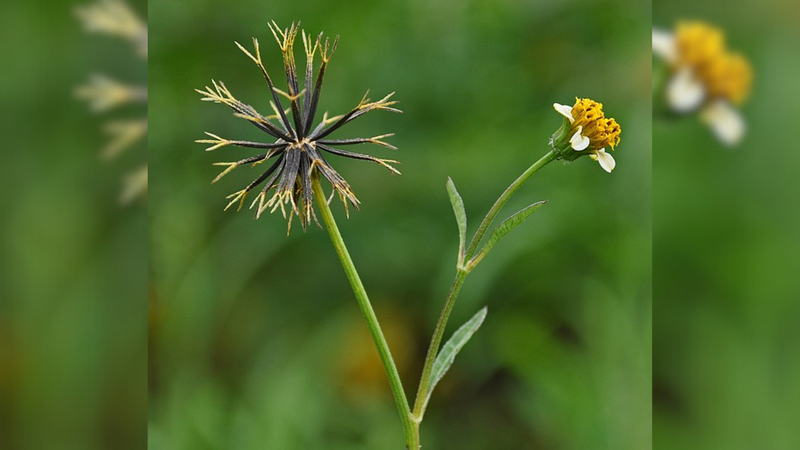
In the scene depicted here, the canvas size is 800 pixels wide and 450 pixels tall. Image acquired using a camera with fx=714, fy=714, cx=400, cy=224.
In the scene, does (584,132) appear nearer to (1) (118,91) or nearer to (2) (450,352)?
(2) (450,352)

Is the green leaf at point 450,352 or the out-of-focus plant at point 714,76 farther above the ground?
the out-of-focus plant at point 714,76

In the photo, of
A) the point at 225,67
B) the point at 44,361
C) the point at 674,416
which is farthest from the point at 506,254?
the point at 44,361

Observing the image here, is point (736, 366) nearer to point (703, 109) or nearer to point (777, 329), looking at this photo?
point (777, 329)

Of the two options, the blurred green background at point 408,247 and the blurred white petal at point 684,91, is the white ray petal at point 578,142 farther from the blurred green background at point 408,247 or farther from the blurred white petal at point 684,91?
the blurred green background at point 408,247

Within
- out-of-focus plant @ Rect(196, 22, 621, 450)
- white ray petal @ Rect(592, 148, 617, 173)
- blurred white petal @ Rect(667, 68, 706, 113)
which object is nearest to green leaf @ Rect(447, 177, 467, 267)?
out-of-focus plant @ Rect(196, 22, 621, 450)

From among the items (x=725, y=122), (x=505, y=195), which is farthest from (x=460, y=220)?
(x=725, y=122)

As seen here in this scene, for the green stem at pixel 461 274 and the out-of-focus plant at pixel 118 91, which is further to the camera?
the green stem at pixel 461 274

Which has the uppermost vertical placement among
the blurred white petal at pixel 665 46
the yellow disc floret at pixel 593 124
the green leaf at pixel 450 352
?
the blurred white petal at pixel 665 46

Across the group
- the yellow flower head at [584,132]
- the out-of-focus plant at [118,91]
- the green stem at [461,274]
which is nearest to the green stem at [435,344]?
the green stem at [461,274]
